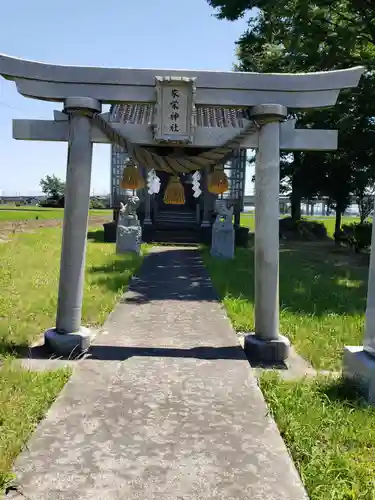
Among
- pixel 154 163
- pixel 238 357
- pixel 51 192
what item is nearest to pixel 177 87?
pixel 154 163

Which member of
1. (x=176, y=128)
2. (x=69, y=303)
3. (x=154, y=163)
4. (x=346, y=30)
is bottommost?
(x=69, y=303)

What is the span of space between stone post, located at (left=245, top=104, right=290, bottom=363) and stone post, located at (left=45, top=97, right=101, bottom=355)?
187 cm

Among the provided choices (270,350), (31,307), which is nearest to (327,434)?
(270,350)

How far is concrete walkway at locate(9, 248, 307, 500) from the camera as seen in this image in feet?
9.21

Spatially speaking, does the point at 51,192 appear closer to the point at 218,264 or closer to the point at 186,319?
the point at 218,264

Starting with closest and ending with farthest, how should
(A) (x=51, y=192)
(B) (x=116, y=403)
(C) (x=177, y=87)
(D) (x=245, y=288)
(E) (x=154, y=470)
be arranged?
(E) (x=154, y=470)
(B) (x=116, y=403)
(C) (x=177, y=87)
(D) (x=245, y=288)
(A) (x=51, y=192)

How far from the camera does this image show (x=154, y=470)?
2.97 metres

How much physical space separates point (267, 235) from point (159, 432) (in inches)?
102

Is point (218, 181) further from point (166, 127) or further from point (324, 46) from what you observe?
point (324, 46)

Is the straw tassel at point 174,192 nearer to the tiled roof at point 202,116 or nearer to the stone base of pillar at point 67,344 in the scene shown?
the tiled roof at point 202,116

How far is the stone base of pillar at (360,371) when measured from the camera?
412 centimetres

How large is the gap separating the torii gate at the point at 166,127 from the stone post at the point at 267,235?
1 cm

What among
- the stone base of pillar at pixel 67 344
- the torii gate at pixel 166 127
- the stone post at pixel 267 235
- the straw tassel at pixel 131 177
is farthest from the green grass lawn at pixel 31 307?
the stone post at pixel 267 235

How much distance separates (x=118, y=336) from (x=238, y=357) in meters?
1.65
